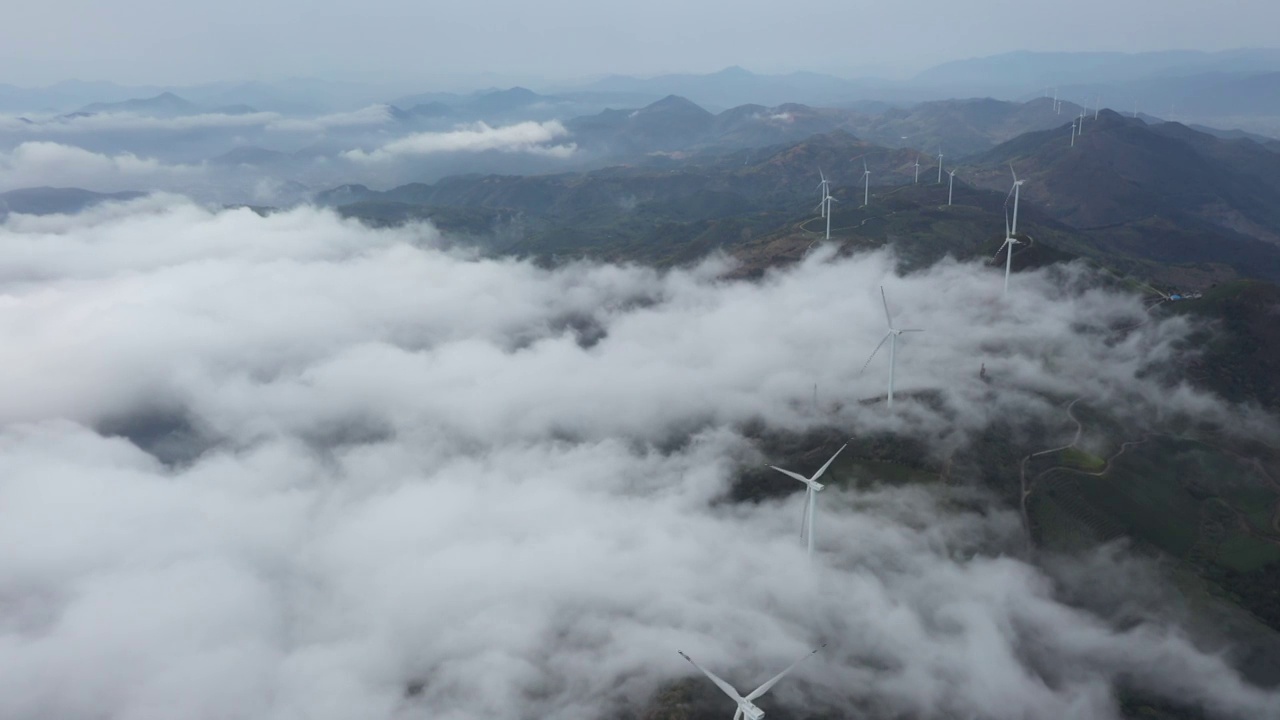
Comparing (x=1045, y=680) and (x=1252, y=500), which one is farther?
(x=1252, y=500)

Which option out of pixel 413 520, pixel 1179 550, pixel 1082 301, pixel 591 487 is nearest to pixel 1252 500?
pixel 1179 550

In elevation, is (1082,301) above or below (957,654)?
above

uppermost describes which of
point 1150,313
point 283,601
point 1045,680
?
point 1150,313

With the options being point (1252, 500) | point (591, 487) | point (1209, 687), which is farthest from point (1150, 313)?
point (591, 487)

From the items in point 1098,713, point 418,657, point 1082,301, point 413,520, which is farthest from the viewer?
point 1082,301

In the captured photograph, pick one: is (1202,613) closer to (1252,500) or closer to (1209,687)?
(1209,687)

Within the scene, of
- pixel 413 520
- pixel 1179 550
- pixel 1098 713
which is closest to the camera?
pixel 1098 713

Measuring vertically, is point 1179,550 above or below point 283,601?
above

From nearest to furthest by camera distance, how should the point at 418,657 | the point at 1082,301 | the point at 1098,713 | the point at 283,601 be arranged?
1. the point at 1098,713
2. the point at 418,657
3. the point at 283,601
4. the point at 1082,301

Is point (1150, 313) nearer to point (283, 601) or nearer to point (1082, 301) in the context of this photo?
point (1082, 301)
